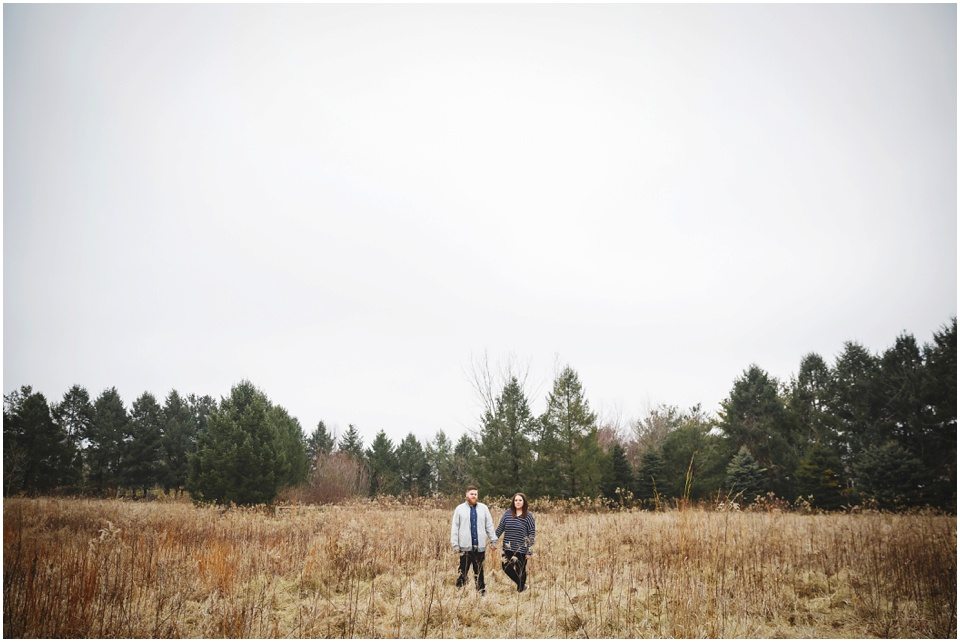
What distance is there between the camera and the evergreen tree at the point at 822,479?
22.0 m

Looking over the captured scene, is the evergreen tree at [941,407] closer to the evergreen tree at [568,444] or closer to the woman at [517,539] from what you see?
the evergreen tree at [568,444]

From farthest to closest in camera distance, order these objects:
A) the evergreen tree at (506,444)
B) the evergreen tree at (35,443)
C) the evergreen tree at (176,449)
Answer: the evergreen tree at (176,449) → the evergreen tree at (35,443) → the evergreen tree at (506,444)

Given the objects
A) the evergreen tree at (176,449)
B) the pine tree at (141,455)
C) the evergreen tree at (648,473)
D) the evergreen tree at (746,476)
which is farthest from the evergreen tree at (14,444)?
the evergreen tree at (746,476)

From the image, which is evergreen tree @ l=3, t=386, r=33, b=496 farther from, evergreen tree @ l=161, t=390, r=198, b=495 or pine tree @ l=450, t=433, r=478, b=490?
pine tree @ l=450, t=433, r=478, b=490

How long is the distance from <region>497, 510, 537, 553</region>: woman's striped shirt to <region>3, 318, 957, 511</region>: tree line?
6476 mm

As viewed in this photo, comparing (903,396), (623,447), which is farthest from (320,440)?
(903,396)

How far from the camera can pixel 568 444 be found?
22.4 m

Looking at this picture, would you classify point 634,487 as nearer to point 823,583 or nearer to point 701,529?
point 701,529

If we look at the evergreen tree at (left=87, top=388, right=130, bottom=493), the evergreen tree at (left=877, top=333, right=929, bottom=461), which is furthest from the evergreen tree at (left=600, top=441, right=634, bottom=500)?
the evergreen tree at (left=87, top=388, right=130, bottom=493)

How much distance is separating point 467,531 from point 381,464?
4301 cm

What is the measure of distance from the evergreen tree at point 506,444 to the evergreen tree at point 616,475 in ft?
19.1

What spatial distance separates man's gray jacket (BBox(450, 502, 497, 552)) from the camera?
6746mm

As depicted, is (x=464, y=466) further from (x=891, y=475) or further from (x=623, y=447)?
(x=891, y=475)

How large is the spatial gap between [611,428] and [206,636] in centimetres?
4055
